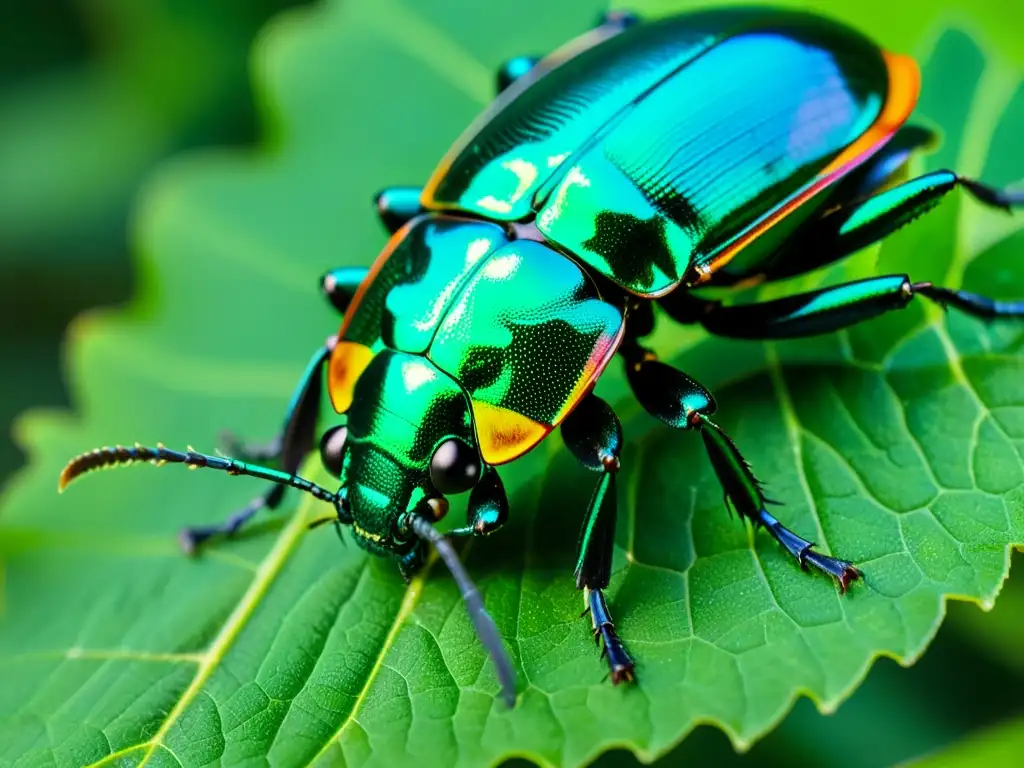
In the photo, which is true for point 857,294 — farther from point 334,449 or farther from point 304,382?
point 304,382

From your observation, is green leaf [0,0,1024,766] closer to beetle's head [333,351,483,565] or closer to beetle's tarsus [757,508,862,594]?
beetle's tarsus [757,508,862,594]

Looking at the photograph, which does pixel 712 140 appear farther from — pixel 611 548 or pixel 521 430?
pixel 611 548

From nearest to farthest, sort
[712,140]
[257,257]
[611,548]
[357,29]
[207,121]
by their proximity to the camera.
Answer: [611,548] < [712,140] < [257,257] < [357,29] < [207,121]

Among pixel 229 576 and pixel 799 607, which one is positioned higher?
pixel 799 607

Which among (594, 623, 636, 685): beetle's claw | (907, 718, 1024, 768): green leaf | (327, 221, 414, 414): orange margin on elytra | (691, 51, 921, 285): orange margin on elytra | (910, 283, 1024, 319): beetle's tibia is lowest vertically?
(907, 718, 1024, 768): green leaf

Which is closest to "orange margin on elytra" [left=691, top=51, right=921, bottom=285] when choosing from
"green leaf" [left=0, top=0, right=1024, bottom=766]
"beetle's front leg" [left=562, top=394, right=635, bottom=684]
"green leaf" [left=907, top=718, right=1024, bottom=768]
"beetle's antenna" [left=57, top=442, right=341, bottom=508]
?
"green leaf" [left=0, top=0, right=1024, bottom=766]

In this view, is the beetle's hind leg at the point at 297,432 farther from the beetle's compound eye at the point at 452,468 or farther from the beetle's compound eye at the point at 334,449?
the beetle's compound eye at the point at 452,468

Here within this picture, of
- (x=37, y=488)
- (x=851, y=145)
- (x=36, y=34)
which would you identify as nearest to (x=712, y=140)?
(x=851, y=145)

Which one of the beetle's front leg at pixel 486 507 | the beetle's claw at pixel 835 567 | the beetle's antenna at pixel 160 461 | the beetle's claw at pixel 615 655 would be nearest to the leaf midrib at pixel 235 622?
the beetle's antenna at pixel 160 461
